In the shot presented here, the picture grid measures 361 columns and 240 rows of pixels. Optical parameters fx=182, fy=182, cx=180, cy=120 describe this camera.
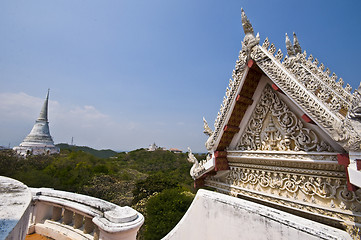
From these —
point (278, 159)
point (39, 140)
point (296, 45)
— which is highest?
point (296, 45)

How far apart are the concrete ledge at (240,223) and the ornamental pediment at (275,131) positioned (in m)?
1.19

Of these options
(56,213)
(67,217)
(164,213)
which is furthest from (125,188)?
(67,217)

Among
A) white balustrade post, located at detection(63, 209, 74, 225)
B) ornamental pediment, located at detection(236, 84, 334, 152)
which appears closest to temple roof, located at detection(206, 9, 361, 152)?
ornamental pediment, located at detection(236, 84, 334, 152)

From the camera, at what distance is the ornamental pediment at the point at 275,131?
2.96 metres

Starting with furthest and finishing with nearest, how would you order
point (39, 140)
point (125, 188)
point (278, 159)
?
point (39, 140) < point (125, 188) < point (278, 159)

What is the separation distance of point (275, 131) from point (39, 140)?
5064cm

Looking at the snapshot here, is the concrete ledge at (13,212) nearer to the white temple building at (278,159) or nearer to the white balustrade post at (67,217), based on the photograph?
the white balustrade post at (67,217)

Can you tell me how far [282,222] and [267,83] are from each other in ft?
8.24

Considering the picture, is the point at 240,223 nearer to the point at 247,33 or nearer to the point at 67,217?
the point at 67,217

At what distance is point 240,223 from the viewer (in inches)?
106

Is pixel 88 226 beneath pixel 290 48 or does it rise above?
beneath

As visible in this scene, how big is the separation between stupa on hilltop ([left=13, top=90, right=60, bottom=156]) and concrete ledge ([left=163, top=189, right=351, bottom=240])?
Answer: 45.4 meters

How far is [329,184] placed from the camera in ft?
8.80

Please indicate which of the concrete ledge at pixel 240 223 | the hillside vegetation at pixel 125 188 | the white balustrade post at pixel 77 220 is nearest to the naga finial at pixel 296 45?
the concrete ledge at pixel 240 223
